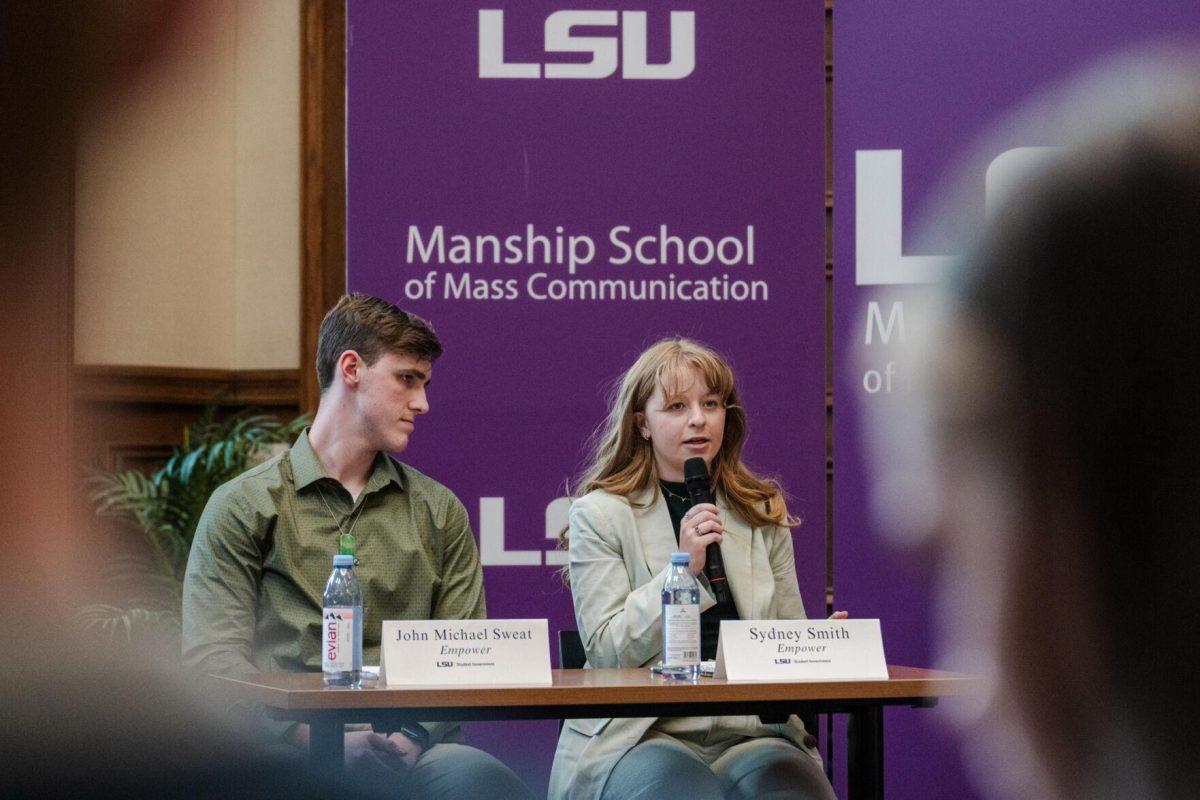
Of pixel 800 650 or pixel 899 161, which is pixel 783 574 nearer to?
pixel 800 650

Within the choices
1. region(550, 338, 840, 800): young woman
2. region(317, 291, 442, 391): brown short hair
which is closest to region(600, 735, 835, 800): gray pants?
region(550, 338, 840, 800): young woman

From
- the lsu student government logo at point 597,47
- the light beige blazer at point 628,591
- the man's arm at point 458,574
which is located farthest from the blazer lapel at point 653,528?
the lsu student government logo at point 597,47

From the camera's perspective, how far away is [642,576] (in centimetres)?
260

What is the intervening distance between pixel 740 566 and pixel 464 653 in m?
0.76

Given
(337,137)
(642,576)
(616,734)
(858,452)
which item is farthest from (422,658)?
(337,137)

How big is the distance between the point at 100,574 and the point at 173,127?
0.08 meters

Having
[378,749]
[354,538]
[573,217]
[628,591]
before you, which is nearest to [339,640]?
[378,749]

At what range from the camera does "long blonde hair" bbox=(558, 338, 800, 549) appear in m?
2.73

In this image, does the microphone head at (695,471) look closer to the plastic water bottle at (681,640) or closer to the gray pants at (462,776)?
the plastic water bottle at (681,640)

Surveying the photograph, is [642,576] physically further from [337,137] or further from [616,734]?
[337,137]

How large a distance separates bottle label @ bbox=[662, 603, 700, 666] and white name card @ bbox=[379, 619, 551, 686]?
0.68ft

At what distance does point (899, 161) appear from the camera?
338 centimetres

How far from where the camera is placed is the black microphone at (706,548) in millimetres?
2350

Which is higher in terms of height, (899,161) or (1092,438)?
(899,161)
